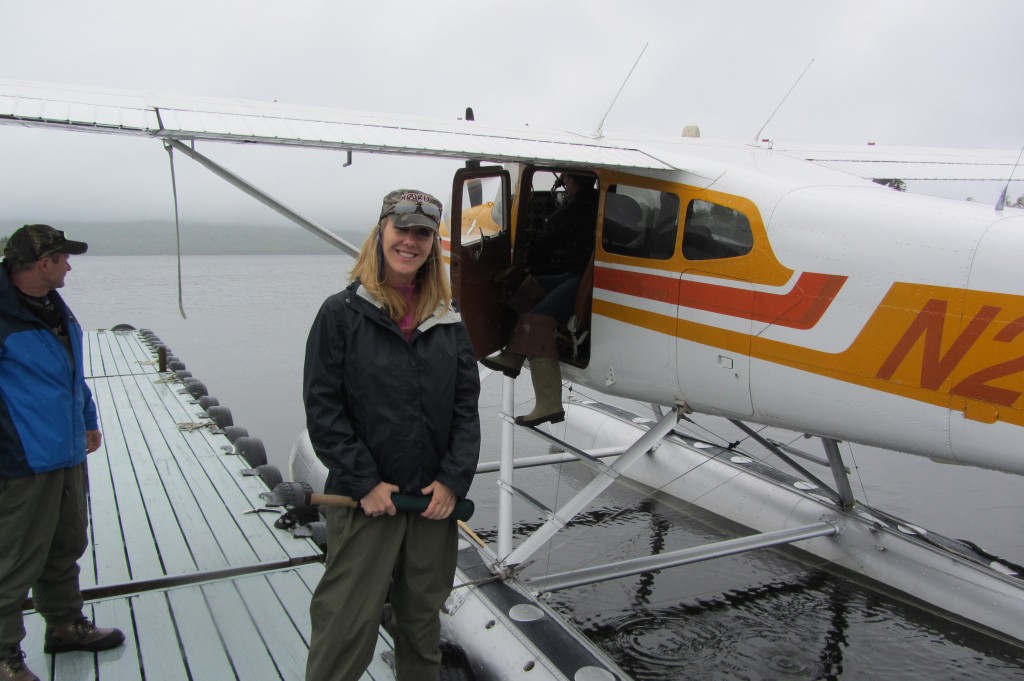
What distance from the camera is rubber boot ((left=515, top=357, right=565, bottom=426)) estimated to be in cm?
475

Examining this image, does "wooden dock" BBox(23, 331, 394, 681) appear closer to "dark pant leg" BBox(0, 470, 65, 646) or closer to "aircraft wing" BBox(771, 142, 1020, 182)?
"dark pant leg" BBox(0, 470, 65, 646)

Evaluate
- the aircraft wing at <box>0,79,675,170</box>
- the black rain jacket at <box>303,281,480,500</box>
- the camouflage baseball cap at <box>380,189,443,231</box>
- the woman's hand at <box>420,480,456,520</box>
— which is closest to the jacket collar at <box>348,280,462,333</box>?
the black rain jacket at <box>303,281,480,500</box>

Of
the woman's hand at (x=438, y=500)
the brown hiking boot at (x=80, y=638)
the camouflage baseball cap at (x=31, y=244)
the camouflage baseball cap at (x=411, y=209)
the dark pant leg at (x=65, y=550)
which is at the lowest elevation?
the brown hiking boot at (x=80, y=638)

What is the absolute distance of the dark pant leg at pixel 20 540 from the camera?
2842 mm

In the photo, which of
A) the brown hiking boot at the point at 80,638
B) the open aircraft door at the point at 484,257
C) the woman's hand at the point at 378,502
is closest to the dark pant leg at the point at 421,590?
the woman's hand at the point at 378,502

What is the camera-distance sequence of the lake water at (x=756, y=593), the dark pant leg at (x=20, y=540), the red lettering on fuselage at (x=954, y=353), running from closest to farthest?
1. the dark pant leg at (x=20, y=540)
2. the red lettering on fuselage at (x=954, y=353)
3. the lake water at (x=756, y=593)

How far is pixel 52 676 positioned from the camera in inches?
129

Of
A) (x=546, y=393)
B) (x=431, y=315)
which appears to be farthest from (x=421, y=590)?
(x=546, y=393)

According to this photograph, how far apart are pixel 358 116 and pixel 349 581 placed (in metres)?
3.00

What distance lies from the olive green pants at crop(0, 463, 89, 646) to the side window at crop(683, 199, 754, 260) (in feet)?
10.4

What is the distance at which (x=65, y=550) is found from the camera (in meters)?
3.15

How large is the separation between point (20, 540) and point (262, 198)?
1.95m

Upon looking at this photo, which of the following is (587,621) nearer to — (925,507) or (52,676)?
(52,676)

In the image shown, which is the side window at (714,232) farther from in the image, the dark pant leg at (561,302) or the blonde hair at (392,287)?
the blonde hair at (392,287)
